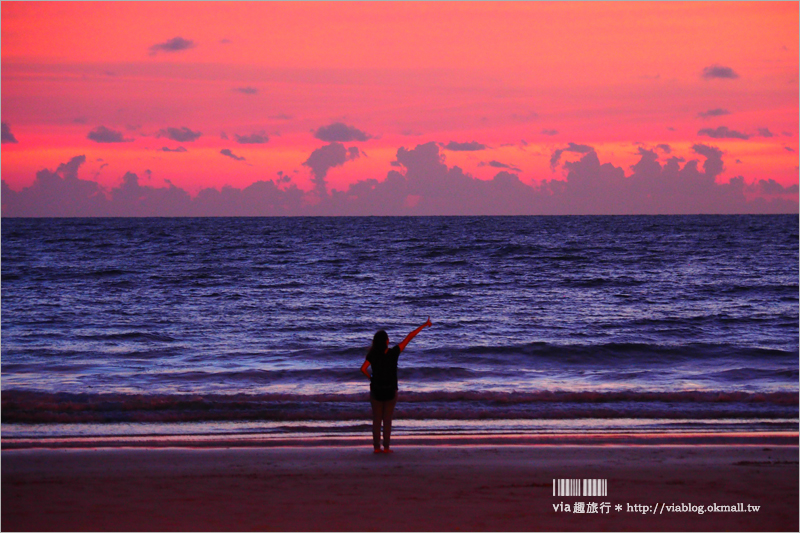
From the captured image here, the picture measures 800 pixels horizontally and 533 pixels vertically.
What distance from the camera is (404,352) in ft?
54.6

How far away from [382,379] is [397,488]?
5.10ft

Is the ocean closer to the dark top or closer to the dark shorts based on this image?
the dark shorts

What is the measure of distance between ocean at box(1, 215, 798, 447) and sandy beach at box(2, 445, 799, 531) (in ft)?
→ 3.89

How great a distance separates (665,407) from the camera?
11.6 meters

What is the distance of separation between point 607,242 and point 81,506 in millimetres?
57940

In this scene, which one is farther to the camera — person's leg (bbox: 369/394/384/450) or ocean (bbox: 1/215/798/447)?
ocean (bbox: 1/215/798/447)

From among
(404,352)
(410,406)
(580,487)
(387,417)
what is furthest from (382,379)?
(404,352)

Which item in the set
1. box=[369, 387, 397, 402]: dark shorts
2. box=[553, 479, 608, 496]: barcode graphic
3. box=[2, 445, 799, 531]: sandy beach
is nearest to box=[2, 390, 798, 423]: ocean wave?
box=[2, 445, 799, 531]: sandy beach

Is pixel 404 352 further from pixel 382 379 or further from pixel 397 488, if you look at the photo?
pixel 397 488

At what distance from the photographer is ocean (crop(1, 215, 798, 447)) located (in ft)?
35.5

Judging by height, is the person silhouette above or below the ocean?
above

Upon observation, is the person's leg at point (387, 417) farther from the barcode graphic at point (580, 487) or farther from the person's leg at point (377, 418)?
the barcode graphic at point (580, 487)

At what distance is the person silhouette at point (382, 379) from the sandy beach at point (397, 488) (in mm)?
343

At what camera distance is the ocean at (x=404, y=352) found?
10.8 metres
